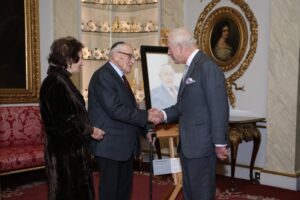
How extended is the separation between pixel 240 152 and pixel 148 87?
7.78 feet

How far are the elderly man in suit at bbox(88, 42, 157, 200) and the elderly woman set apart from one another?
25 centimetres

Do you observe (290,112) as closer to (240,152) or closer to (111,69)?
(240,152)

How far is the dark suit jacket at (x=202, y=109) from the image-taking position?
264cm

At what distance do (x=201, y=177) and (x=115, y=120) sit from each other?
2.55 ft

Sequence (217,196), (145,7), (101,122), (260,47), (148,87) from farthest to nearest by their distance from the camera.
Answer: (145,7)
(260,47)
(217,196)
(148,87)
(101,122)

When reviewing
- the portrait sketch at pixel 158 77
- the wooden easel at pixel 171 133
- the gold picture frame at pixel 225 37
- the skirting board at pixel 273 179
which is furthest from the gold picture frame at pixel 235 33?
the wooden easel at pixel 171 133

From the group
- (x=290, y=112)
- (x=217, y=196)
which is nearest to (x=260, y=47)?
(x=290, y=112)

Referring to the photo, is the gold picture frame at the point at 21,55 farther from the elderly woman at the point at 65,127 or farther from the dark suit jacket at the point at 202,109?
the dark suit jacket at the point at 202,109

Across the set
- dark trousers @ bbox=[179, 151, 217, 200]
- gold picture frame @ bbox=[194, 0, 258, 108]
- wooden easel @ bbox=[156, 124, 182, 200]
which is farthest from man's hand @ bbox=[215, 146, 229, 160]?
gold picture frame @ bbox=[194, 0, 258, 108]

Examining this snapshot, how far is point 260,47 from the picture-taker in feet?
17.1

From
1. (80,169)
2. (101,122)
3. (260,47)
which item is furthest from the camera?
(260,47)

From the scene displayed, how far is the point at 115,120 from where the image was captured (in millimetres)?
3051

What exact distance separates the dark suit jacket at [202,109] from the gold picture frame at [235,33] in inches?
106

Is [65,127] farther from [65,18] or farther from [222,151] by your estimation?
[65,18]
